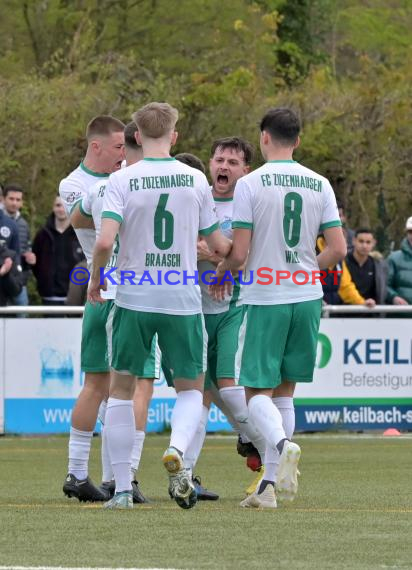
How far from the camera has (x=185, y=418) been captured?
28.0 feet

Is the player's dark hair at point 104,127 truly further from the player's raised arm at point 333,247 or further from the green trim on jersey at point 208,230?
the player's raised arm at point 333,247

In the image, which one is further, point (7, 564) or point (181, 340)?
point (181, 340)

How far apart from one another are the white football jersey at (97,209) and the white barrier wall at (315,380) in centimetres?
719

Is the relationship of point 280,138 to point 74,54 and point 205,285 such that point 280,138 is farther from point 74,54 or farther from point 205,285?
point 74,54

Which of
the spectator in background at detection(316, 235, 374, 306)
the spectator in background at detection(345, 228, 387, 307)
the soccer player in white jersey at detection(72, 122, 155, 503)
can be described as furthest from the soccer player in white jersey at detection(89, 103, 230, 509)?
the spectator in background at detection(345, 228, 387, 307)

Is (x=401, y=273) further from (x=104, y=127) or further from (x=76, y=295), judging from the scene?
(x=104, y=127)

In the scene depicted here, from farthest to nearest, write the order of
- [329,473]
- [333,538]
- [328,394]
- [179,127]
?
[179,127], [328,394], [329,473], [333,538]

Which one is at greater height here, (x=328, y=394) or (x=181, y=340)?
(x=181, y=340)

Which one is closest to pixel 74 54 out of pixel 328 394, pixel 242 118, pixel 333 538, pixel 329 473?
pixel 242 118

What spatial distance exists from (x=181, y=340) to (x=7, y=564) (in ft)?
7.88

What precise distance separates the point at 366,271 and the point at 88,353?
914 centimetres

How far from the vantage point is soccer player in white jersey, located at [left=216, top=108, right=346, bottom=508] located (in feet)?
28.6

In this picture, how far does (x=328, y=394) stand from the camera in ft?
54.6

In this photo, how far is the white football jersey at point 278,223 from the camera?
28.6 feet
